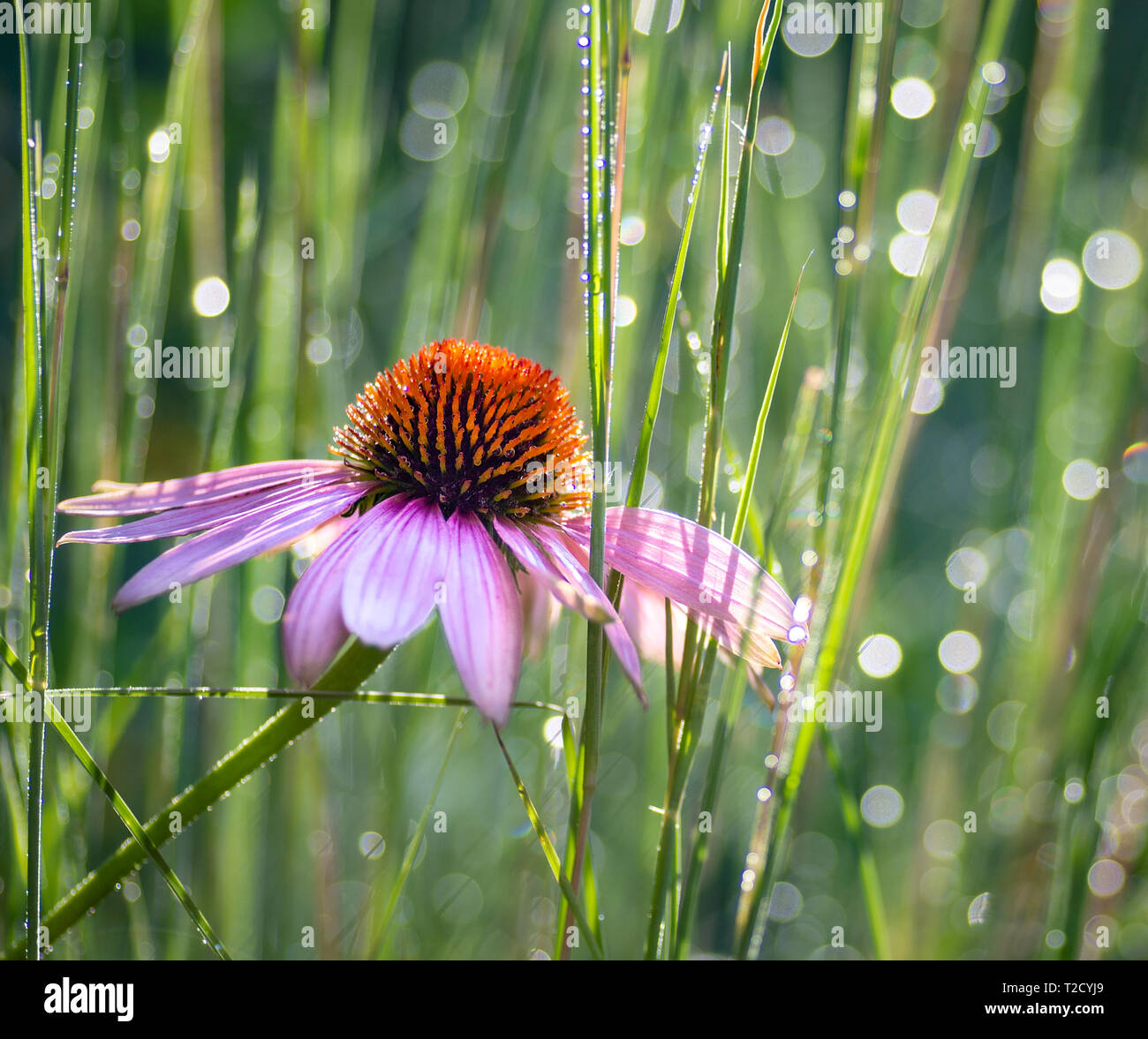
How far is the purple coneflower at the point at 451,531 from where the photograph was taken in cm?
34

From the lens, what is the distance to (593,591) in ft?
1.18

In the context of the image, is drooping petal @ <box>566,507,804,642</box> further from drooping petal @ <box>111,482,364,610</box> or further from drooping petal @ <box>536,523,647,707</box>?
drooping petal @ <box>111,482,364,610</box>

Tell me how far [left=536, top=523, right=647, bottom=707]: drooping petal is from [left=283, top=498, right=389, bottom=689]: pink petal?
10 centimetres

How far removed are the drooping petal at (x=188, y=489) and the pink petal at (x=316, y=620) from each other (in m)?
0.11

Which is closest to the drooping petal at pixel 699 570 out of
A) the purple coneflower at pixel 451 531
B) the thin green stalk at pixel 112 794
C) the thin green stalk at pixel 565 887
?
the purple coneflower at pixel 451 531

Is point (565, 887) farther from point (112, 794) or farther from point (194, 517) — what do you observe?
point (194, 517)

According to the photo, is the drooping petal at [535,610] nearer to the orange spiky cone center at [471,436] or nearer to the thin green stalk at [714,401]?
the orange spiky cone center at [471,436]

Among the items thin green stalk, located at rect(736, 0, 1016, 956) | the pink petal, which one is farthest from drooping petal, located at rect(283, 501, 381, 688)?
thin green stalk, located at rect(736, 0, 1016, 956)

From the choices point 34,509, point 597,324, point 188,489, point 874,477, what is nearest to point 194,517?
point 188,489

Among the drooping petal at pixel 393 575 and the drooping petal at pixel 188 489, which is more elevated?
the drooping petal at pixel 188 489

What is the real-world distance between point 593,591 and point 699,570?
8cm
